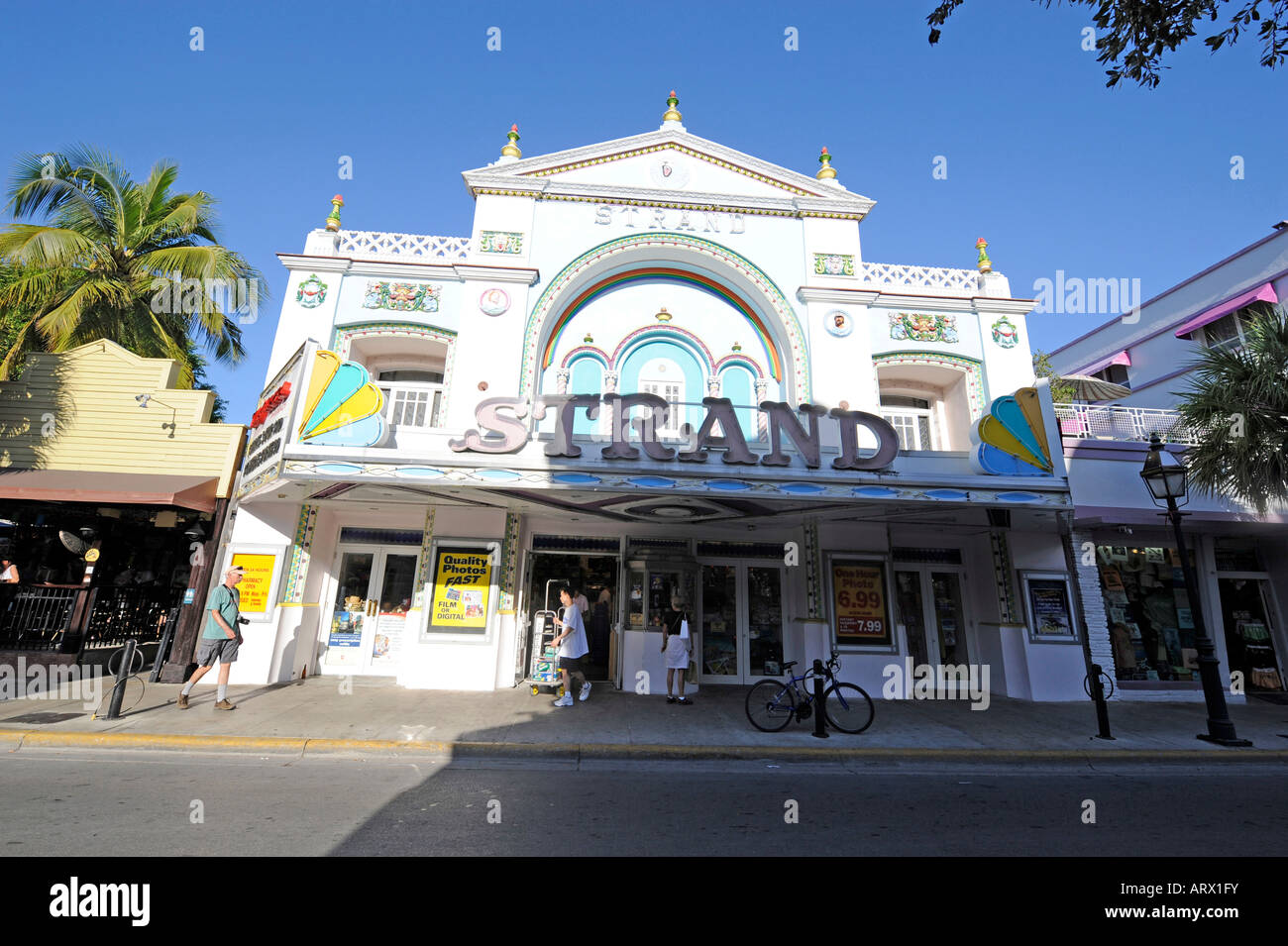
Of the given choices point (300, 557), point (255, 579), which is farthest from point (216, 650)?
point (300, 557)

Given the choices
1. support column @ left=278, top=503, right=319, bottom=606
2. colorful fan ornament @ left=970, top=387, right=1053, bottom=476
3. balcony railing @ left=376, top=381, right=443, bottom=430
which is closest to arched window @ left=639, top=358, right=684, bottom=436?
balcony railing @ left=376, top=381, right=443, bottom=430

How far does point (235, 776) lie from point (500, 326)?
29.5ft

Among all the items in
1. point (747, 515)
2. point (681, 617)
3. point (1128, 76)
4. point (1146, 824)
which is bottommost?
point (1146, 824)

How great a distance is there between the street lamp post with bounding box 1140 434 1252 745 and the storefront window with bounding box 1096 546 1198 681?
10.4 ft

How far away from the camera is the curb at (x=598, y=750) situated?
23.4 ft

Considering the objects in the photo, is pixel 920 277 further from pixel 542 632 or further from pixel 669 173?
pixel 542 632

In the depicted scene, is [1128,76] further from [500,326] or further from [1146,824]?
[500,326]

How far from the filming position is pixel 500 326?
12555mm

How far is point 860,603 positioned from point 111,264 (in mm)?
18116

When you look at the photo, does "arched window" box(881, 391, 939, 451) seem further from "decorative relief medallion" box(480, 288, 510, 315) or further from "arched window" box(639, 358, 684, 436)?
"decorative relief medallion" box(480, 288, 510, 315)

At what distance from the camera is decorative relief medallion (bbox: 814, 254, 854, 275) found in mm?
13758

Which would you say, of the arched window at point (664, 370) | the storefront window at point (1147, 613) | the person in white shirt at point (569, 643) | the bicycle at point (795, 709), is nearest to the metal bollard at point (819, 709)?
the bicycle at point (795, 709)

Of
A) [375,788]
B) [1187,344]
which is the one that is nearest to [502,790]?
[375,788]
